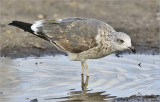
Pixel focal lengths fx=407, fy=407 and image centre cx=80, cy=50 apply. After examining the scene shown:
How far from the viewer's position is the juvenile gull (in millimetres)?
7179

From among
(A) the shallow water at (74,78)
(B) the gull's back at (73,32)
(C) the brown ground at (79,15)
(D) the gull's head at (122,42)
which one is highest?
(C) the brown ground at (79,15)

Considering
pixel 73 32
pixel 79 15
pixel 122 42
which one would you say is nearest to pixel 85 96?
pixel 122 42

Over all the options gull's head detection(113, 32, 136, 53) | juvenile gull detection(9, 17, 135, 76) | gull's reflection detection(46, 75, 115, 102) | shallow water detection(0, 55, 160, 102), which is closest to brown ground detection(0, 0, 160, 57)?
shallow water detection(0, 55, 160, 102)

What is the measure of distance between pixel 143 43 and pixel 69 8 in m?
3.64

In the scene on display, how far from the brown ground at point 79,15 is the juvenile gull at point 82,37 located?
176 centimetres

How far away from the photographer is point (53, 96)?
6262 millimetres

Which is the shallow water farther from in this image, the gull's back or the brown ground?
the brown ground

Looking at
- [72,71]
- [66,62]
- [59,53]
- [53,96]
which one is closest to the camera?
[53,96]

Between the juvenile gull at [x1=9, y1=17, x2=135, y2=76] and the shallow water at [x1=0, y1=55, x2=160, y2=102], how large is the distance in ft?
1.55

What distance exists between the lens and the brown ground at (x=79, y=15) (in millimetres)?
9648

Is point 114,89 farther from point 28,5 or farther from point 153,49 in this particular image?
point 28,5

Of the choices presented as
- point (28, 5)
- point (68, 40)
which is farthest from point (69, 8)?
point (68, 40)

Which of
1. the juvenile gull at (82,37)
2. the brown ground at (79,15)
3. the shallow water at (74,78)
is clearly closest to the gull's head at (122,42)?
the juvenile gull at (82,37)

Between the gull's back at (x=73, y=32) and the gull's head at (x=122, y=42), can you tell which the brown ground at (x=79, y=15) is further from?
the gull's head at (x=122, y=42)
